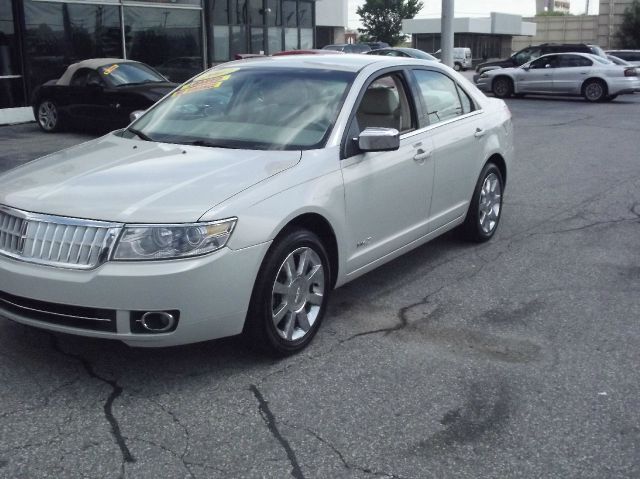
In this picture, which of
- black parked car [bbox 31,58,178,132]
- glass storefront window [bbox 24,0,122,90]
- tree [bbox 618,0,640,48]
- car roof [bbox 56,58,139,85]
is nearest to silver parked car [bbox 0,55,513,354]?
black parked car [bbox 31,58,178,132]

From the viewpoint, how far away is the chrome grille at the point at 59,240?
156 inches

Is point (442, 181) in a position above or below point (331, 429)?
above

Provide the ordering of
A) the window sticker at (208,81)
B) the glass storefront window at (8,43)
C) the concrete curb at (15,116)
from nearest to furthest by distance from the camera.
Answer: the window sticker at (208,81) < the concrete curb at (15,116) < the glass storefront window at (8,43)

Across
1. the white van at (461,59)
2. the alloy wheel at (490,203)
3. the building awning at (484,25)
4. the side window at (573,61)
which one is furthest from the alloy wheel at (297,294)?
the building awning at (484,25)

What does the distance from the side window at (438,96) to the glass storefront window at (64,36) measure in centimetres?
1360

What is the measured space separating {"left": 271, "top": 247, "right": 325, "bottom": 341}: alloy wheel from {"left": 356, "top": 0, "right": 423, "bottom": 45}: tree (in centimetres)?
9317

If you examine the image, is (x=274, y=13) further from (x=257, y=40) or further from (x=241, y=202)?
Answer: (x=241, y=202)

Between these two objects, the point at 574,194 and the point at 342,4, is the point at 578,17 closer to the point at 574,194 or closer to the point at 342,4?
the point at 342,4

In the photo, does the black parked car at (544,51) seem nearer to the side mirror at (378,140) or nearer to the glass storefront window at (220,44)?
the glass storefront window at (220,44)

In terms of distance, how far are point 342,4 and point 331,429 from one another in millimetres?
A: 55832

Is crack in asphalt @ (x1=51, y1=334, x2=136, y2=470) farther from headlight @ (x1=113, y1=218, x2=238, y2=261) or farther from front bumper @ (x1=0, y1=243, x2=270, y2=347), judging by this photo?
headlight @ (x1=113, y1=218, x2=238, y2=261)

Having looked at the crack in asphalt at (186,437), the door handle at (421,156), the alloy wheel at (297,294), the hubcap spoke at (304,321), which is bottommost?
the crack in asphalt at (186,437)

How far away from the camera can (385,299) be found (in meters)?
5.65

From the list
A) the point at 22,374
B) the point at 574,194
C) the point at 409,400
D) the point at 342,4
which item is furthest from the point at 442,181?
the point at 342,4
